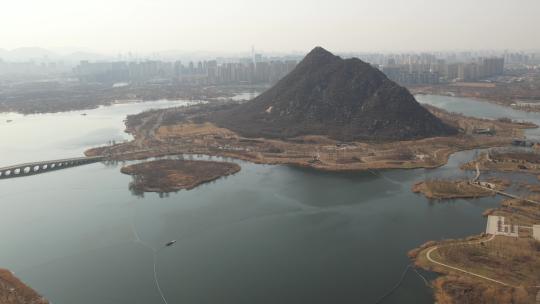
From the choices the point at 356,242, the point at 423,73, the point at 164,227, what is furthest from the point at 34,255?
the point at 423,73

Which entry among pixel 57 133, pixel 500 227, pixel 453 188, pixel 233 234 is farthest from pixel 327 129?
pixel 57 133

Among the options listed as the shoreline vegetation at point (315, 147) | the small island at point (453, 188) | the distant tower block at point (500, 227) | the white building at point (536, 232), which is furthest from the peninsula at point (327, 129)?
the white building at point (536, 232)

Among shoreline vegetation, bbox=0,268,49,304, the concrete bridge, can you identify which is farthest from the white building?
the concrete bridge

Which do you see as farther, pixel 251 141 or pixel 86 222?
pixel 251 141

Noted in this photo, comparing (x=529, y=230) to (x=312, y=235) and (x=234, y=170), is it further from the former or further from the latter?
(x=234, y=170)

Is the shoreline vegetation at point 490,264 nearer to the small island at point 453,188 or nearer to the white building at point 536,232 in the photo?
the white building at point 536,232

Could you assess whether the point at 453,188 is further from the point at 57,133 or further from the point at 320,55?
the point at 57,133
